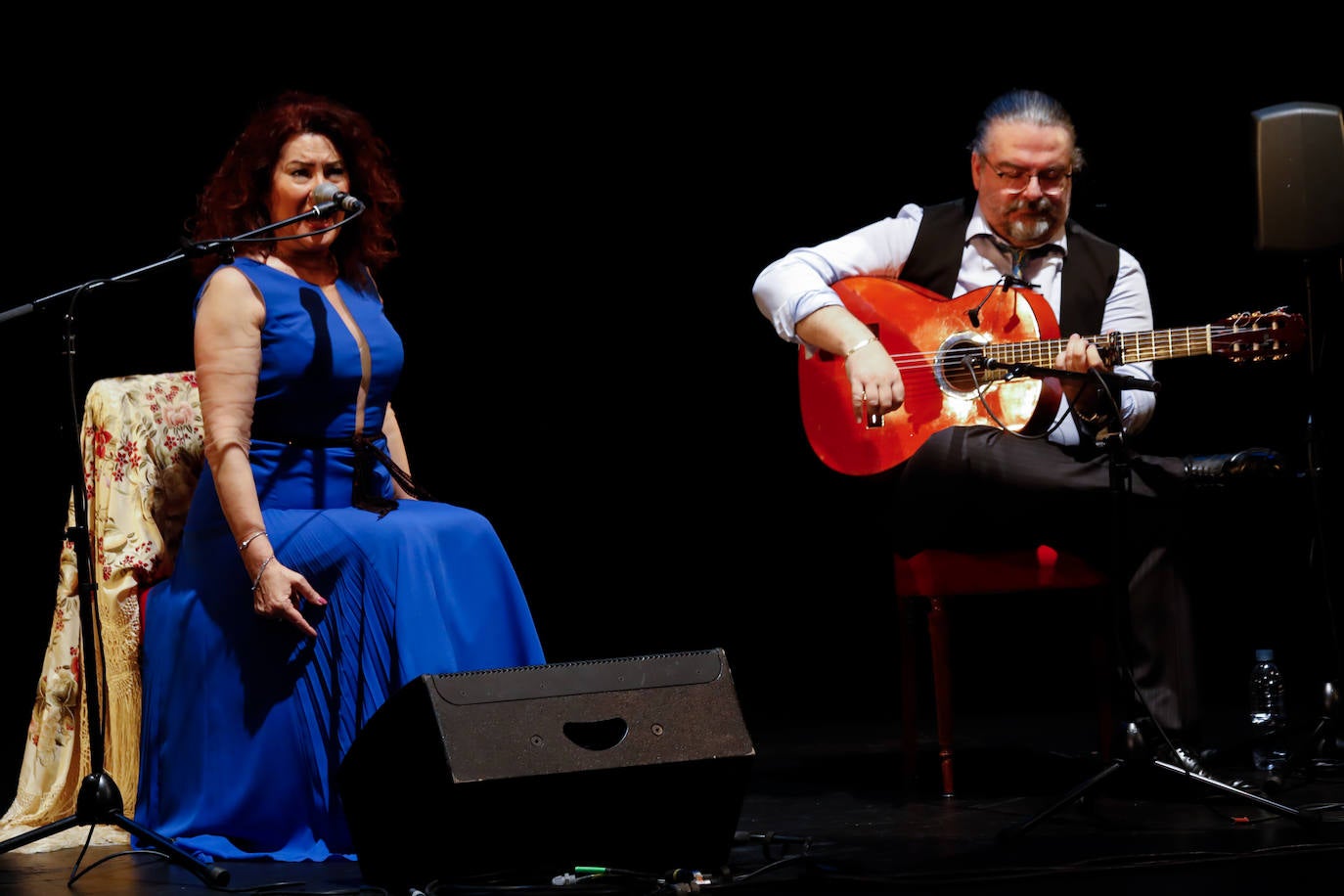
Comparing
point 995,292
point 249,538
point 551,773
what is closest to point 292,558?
point 249,538

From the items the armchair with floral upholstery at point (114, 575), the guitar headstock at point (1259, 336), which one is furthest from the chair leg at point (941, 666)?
the armchair with floral upholstery at point (114, 575)

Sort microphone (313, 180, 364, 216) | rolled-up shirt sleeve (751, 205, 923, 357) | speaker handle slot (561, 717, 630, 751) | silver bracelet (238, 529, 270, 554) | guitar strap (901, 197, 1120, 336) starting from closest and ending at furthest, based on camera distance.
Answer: speaker handle slot (561, 717, 630, 751) < microphone (313, 180, 364, 216) < silver bracelet (238, 529, 270, 554) < guitar strap (901, 197, 1120, 336) < rolled-up shirt sleeve (751, 205, 923, 357)

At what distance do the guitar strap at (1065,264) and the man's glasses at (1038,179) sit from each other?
13cm

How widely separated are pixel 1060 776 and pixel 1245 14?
2352 millimetres

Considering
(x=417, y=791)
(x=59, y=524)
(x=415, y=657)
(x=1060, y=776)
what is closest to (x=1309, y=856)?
(x=1060, y=776)

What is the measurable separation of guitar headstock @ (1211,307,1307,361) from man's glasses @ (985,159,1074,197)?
0.61 meters

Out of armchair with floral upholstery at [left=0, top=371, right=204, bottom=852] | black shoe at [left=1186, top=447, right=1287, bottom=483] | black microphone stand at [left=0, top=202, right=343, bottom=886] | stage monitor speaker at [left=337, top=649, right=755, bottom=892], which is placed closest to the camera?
stage monitor speaker at [left=337, top=649, right=755, bottom=892]

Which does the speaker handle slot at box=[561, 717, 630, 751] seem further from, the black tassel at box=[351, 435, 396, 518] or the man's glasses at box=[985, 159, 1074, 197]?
the man's glasses at box=[985, 159, 1074, 197]

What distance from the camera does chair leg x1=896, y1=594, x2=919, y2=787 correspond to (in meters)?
3.29

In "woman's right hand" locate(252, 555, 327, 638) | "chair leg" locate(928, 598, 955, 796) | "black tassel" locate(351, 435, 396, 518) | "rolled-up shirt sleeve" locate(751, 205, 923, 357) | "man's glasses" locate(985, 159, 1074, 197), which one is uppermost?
"man's glasses" locate(985, 159, 1074, 197)

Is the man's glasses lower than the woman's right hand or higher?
higher

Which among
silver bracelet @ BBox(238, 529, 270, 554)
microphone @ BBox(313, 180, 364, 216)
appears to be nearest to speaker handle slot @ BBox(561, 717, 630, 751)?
silver bracelet @ BBox(238, 529, 270, 554)

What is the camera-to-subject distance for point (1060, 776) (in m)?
3.25

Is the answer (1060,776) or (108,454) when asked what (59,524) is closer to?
(108,454)
